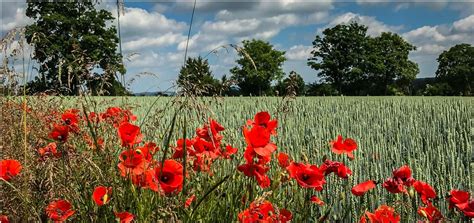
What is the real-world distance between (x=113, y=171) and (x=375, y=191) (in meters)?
1.57

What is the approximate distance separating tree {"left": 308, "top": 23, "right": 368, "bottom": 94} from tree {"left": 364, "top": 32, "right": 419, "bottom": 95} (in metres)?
1.21

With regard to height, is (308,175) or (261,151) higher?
(261,151)

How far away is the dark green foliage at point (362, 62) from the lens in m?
49.1

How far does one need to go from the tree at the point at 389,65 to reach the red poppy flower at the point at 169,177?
49.5 m

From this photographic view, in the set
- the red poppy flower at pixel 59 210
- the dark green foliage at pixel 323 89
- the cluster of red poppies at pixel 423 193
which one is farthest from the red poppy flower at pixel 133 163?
the dark green foliage at pixel 323 89

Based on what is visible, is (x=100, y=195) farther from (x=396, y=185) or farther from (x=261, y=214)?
(x=396, y=185)

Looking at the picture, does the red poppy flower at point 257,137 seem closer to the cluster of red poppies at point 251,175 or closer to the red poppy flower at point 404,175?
the cluster of red poppies at point 251,175

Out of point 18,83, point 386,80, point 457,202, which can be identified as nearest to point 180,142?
point 457,202

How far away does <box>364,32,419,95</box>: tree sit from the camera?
49.9 metres

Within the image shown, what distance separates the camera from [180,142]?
2.04m

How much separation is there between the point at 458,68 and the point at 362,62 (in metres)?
14.3

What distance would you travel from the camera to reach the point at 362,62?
49.5 m

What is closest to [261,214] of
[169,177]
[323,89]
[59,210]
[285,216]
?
[285,216]

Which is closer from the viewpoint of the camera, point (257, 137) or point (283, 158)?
point (257, 137)
